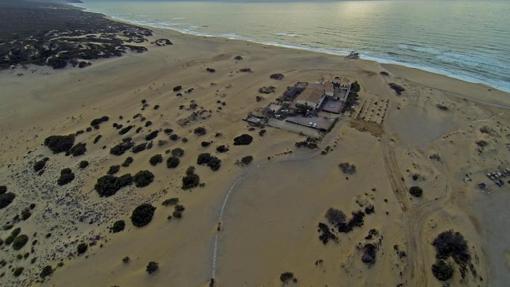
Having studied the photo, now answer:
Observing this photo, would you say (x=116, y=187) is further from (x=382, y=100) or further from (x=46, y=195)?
(x=382, y=100)

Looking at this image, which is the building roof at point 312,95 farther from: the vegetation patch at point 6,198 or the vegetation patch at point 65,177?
the vegetation patch at point 6,198

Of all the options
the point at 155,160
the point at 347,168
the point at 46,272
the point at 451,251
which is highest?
the point at 347,168

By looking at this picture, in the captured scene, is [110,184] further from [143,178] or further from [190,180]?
[190,180]

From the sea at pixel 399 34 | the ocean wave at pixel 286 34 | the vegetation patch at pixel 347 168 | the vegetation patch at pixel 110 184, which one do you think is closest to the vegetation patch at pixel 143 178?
the vegetation patch at pixel 110 184

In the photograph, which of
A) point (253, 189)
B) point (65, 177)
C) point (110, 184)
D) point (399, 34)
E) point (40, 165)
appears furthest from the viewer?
point (399, 34)

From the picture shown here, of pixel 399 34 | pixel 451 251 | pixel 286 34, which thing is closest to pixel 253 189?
pixel 451 251

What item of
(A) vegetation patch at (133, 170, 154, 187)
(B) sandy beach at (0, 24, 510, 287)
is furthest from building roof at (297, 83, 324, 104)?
(A) vegetation patch at (133, 170, 154, 187)

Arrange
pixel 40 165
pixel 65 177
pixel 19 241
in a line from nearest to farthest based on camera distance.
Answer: pixel 19 241 → pixel 65 177 → pixel 40 165
